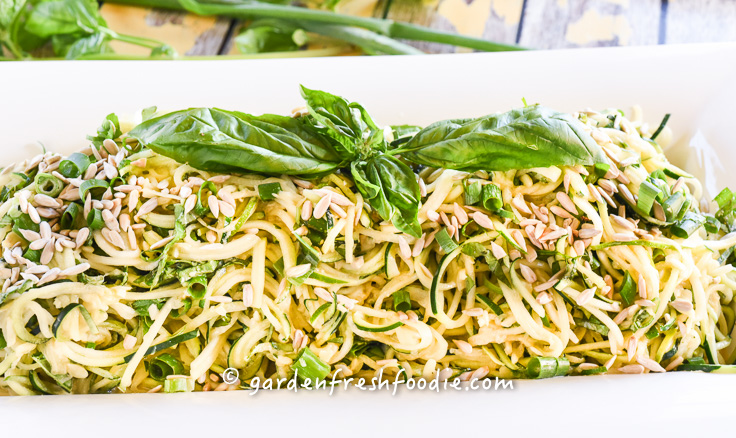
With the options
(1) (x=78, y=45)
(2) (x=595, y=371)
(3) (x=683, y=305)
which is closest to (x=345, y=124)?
(2) (x=595, y=371)

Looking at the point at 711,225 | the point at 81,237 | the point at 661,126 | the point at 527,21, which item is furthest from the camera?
the point at 527,21

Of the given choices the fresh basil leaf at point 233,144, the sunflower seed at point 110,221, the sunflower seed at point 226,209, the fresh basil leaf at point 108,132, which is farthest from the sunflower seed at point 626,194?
the fresh basil leaf at point 108,132

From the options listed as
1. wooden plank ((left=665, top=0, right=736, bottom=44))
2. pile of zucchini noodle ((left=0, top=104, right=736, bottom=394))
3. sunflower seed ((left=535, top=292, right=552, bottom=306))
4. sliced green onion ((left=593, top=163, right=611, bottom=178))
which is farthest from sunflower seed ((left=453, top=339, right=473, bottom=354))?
wooden plank ((left=665, top=0, right=736, bottom=44))

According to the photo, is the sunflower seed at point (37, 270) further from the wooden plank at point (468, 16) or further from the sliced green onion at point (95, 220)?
the wooden plank at point (468, 16)

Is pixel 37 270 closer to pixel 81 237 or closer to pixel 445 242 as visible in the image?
pixel 81 237

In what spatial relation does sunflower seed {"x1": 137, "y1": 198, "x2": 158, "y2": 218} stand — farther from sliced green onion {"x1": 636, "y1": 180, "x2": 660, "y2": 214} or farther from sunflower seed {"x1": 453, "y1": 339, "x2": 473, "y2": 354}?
sliced green onion {"x1": 636, "y1": 180, "x2": 660, "y2": 214}
